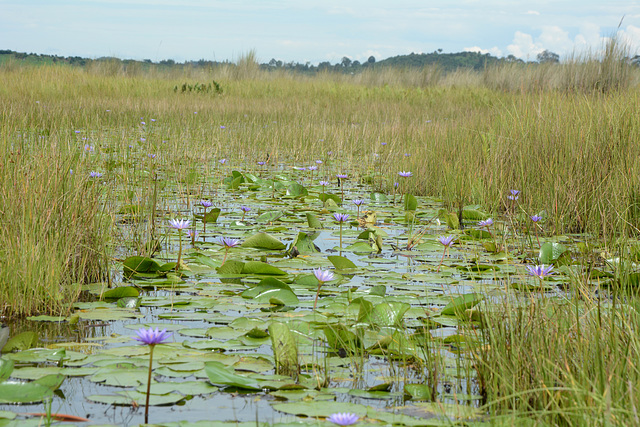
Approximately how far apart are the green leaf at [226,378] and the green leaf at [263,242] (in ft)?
5.06

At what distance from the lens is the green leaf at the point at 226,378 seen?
5.17 feet

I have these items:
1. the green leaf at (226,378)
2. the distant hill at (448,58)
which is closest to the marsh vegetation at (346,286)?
the green leaf at (226,378)

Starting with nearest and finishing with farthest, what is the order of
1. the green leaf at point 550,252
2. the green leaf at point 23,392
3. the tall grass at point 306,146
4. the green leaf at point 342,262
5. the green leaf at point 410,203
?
the green leaf at point 23,392 < the tall grass at point 306,146 < the green leaf at point 342,262 < the green leaf at point 550,252 < the green leaf at point 410,203

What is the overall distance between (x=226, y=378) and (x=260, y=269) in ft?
3.78

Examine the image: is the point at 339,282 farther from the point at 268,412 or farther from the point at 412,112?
the point at 412,112

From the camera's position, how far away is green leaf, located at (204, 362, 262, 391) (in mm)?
1574

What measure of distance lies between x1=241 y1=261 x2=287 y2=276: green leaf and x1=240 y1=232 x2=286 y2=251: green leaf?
0.42 meters

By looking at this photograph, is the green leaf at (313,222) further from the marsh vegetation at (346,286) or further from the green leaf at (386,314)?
the green leaf at (386,314)

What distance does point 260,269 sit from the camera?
2715 millimetres

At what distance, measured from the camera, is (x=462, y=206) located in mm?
4324

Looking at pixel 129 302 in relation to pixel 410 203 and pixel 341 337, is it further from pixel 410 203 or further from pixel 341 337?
pixel 410 203

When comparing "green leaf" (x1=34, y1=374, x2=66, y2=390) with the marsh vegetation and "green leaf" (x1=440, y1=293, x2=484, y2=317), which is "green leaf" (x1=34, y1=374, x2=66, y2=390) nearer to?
the marsh vegetation

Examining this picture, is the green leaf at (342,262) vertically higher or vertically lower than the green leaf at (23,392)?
higher

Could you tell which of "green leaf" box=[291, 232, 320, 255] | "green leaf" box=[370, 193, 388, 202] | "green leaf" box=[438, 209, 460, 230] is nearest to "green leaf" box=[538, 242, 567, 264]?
"green leaf" box=[438, 209, 460, 230]
